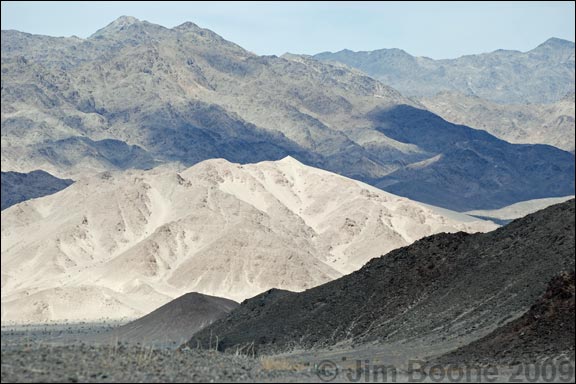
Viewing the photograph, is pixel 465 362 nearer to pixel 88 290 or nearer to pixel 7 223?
pixel 88 290

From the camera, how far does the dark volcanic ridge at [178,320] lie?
229 ft

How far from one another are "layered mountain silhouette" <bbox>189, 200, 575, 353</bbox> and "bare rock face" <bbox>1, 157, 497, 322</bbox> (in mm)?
46083

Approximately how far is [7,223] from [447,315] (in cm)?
10127

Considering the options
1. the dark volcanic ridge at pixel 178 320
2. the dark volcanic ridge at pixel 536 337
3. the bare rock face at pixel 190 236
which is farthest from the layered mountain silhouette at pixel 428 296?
the bare rock face at pixel 190 236

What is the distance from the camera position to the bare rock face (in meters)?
112

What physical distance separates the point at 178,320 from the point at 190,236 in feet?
189

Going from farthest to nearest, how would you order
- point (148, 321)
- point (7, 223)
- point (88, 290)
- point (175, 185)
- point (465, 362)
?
1. point (175, 185)
2. point (7, 223)
3. point (88, 290)
4. point (148, 321)
5. point (465, 362)

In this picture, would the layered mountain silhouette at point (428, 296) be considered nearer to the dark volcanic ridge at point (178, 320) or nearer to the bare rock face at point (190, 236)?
the dark volcanic ridge at point (178, 320)

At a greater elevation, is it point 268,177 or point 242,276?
point 268,177

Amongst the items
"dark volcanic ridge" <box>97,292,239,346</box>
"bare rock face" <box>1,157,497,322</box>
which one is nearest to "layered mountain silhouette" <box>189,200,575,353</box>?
"dark volcanic ridge" <box>97,292,239,346</box>

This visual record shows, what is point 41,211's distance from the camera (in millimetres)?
144500

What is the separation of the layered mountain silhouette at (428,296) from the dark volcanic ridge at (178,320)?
9955mm

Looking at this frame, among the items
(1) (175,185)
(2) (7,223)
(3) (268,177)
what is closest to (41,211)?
(2) (7,223)

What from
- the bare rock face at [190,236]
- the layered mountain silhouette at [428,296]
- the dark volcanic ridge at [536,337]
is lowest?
the dark volcanic ridge at [536,337]
